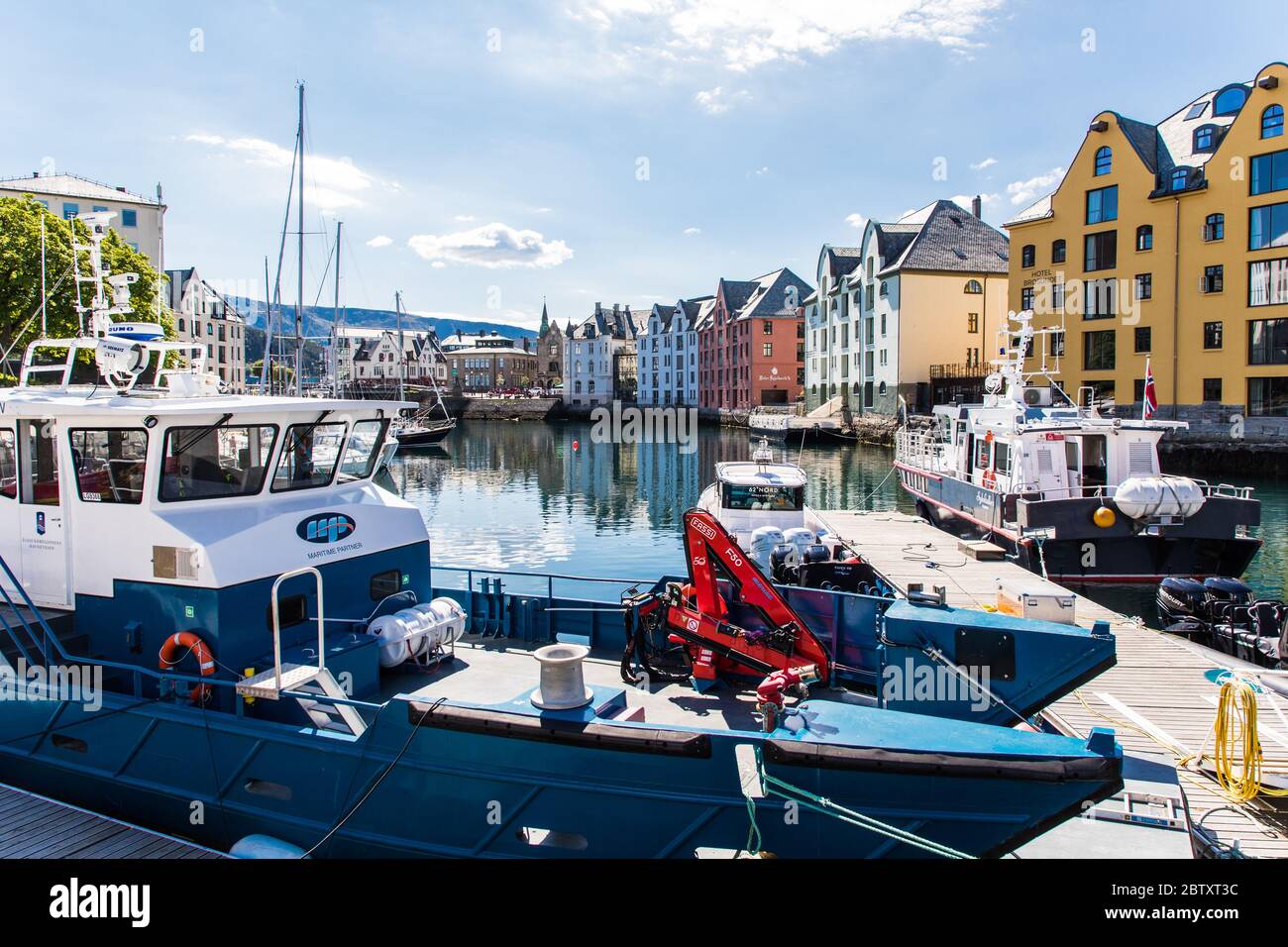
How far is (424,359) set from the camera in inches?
6329

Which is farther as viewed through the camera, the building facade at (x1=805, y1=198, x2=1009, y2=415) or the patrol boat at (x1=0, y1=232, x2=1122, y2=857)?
the building facade at (x1=805, y1=198, x2=1009, y2=415)

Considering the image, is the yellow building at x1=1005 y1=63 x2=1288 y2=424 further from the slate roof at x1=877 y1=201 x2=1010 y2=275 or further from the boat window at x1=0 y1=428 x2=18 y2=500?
the boat window at x1=0 y1=428 x2=18 y2=500

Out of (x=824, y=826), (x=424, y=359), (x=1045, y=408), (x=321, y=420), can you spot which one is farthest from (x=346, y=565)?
(x=424, y=359)

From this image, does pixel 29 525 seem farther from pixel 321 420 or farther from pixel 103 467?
pixel 321 420

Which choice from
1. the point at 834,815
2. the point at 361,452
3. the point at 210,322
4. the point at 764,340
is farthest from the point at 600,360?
the point at 834,815

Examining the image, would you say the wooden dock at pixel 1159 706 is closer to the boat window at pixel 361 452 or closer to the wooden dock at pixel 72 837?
the boat window at pixel 361 452

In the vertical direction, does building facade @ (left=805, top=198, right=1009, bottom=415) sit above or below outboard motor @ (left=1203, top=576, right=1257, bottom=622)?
above

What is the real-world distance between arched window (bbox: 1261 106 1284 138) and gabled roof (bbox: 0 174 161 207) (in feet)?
242

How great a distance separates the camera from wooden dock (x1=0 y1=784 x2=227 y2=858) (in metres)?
7.48

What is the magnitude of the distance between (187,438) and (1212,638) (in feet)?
55.2

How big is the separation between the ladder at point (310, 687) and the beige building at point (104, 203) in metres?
63.3

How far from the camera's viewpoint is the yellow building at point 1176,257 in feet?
139

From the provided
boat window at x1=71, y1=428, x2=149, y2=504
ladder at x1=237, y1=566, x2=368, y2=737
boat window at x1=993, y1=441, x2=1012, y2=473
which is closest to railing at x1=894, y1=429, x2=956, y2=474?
boat window at x1=993, y1=441, x2=1012, y2=473

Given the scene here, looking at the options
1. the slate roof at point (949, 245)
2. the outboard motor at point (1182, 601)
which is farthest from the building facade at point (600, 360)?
the outboard motor at point (1182, 601)
